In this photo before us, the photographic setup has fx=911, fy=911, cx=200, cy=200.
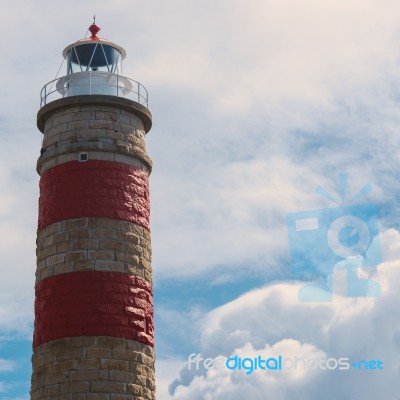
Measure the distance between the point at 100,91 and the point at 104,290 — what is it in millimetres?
7520

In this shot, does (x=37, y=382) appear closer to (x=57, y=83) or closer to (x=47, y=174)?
(x=47, y=174)

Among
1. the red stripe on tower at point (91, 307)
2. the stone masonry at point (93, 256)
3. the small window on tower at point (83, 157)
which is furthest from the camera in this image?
the small window on tower at point (83, 157)

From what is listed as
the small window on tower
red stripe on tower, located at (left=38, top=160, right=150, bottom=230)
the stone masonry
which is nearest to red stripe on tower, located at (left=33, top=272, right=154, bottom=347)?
the stone masonry

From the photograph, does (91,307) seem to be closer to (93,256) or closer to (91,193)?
(93,256)

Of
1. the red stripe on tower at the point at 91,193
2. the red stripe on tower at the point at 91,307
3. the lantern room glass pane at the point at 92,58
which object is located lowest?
the red stripe on tower at the point at 91,307

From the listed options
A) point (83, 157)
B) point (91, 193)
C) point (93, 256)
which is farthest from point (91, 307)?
point (83, 157)

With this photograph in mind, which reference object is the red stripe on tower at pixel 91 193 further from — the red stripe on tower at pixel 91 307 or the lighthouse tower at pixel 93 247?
the red stripe on tower at pixel 91 307

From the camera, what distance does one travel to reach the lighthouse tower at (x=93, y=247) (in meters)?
28.5

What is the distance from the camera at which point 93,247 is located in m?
29.5

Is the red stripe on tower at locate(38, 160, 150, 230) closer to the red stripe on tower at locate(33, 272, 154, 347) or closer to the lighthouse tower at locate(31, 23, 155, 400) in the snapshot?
the lighthouse tower at locate(31, 23, 155, 400)

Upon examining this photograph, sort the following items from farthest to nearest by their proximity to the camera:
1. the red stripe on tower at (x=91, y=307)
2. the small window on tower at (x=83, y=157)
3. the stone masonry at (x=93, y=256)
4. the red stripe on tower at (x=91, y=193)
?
the small window on tower at (x=83, y=157) → the red stripe on tower at (x=91, y=193) → the red stripe on tower at (x=91, y=307) → the stone masonry at (x=93, y=256)

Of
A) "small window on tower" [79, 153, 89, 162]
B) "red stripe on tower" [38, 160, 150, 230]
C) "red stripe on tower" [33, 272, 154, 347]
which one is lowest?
"red stripe on tower" [33, 272, 154, 347]

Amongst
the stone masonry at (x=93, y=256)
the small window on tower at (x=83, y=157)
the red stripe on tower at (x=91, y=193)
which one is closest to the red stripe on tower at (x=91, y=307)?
the stone masonry at (x=93, y=256)

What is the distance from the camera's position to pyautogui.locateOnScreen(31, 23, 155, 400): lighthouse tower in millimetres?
28484
